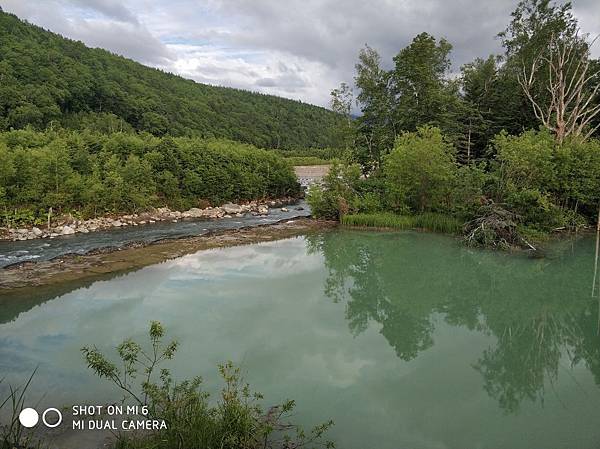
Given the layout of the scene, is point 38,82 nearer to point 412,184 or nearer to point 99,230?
point 99,230

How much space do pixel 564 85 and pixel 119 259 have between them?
79.3 feet

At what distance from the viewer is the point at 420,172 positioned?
21.2 metres

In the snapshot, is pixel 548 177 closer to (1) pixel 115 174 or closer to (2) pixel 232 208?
(2) pixel 232 208

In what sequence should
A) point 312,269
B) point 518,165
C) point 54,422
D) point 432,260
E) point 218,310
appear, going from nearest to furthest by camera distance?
point 54,422 → point 218,310 → point 312,269 → point 432,260 → point 518,165

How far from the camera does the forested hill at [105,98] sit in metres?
51.2

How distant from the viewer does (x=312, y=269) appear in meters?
14.7

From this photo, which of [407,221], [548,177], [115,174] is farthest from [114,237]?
[548,177]

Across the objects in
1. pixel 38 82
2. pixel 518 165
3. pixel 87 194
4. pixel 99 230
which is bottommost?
pixel 99 230

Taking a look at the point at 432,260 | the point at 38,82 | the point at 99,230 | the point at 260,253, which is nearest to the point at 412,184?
the point at 432,260

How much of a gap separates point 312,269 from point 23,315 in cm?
835

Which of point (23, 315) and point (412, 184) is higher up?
point (412, 184)

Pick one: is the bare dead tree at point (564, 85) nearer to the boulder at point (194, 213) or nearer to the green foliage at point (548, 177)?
the green foliage at point (548, 177)

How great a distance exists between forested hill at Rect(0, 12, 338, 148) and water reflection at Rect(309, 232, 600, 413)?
20647 millimetres

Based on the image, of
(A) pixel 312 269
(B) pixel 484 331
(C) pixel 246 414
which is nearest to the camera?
(C) pixel 246 414
